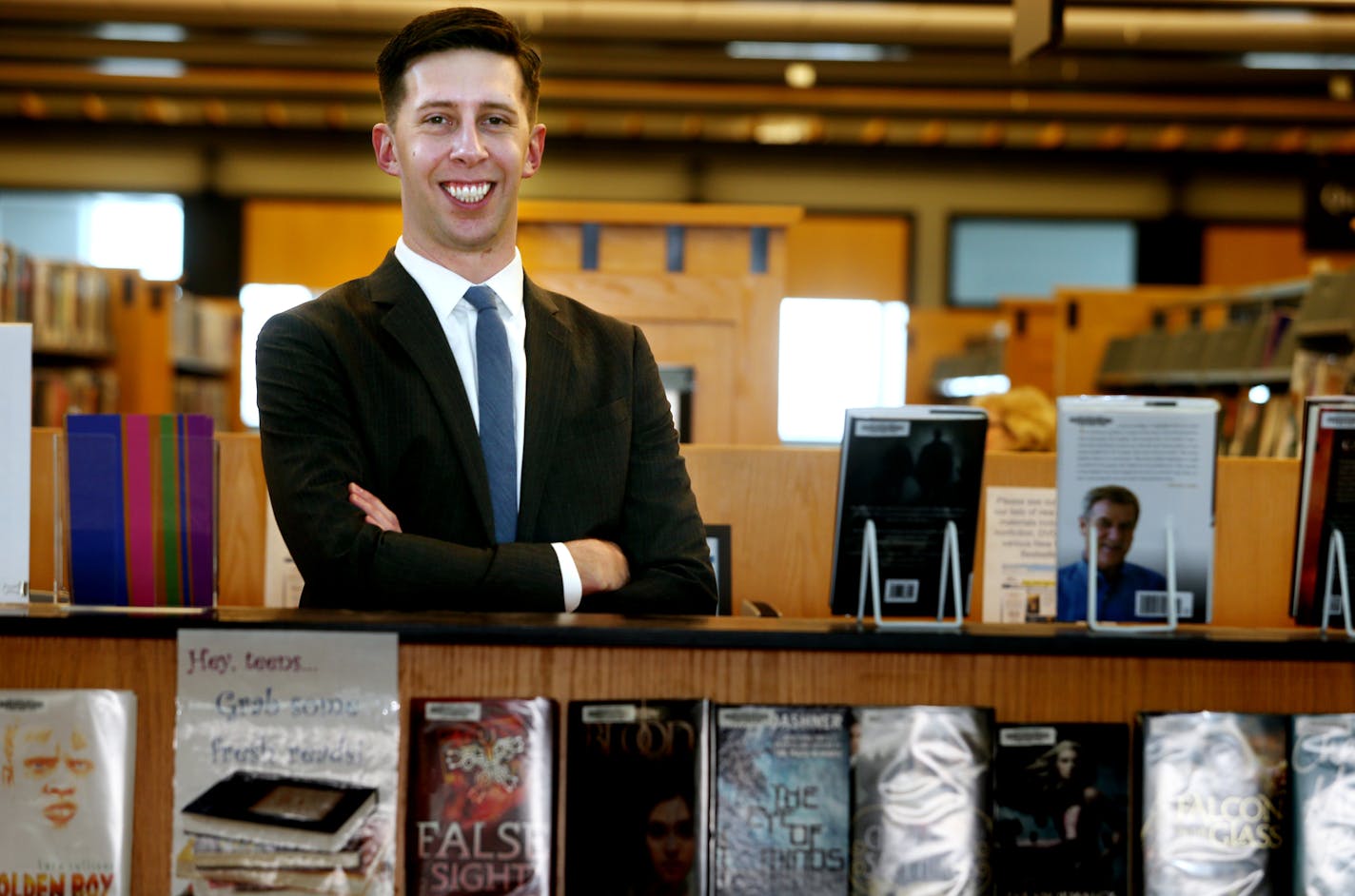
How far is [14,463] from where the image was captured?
4.74ft

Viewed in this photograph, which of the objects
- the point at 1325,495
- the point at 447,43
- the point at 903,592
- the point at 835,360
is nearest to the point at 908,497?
the point at 903,592

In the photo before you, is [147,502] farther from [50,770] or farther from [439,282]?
[439,282]

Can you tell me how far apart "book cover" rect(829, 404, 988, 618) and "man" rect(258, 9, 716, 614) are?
1.43 ft

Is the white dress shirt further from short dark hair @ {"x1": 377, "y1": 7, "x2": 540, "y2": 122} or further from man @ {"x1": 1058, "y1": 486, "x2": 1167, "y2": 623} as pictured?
man @ {"x1": 1058, "y1": 486, "x2": 1167, "y2": 623}

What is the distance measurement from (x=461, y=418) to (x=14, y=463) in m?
0.52

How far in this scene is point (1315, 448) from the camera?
1441 mm

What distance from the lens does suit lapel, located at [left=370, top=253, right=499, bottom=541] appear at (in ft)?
5.74

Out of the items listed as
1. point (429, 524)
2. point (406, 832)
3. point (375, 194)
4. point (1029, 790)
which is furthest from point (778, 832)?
point (375, 194)

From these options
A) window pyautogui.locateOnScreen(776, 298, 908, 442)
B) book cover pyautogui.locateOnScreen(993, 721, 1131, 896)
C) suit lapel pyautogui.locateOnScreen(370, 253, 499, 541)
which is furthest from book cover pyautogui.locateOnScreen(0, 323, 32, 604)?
window pyautogui.locateOnScreen(776, 298, 908, 442)

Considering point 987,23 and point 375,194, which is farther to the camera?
point 375,194

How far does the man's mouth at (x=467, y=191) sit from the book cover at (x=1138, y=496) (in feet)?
2.62

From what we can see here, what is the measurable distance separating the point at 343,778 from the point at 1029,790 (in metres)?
0.64

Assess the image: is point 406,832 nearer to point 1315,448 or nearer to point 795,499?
point 1315,448

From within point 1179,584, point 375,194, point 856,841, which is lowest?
point 856,841
